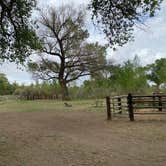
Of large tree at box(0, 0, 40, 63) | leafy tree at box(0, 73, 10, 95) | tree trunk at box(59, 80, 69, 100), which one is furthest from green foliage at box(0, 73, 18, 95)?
large tree at box(0, 0, 40, 63)

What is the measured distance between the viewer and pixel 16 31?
45.6ft

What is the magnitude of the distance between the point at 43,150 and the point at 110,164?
104 inches

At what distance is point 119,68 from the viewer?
56.6 m

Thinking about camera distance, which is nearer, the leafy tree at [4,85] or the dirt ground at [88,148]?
the dirt ground at [88,148]

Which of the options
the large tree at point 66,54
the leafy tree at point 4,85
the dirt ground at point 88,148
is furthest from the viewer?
the leafy tree at point 4,85

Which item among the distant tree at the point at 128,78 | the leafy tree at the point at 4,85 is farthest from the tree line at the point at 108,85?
the leafy tree at the point at 4,85

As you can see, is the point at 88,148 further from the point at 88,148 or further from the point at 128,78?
the point at 128,78

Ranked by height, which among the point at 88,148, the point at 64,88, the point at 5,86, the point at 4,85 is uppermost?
the point at 4,85

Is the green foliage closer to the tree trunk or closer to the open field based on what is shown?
the tree trunk

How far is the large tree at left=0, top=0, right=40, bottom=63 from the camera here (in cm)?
1271

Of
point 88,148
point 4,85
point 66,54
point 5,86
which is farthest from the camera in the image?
point 5,86

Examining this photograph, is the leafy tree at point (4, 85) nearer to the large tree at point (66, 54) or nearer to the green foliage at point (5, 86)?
the green foliage at point (5, 86)

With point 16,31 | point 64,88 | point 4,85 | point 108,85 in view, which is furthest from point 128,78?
point 16,31

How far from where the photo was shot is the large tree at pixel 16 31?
12711mm
